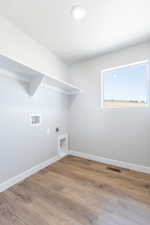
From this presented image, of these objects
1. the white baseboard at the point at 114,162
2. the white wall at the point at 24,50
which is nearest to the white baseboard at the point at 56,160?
the white baseboard at the point at 114,162

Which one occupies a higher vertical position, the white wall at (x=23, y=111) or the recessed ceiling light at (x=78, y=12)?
the recessed ceiling light at (x=78, y=12)

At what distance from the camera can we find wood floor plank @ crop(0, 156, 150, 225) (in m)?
1.30

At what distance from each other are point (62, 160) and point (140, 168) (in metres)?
1.83

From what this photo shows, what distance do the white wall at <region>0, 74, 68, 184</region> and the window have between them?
4.52ft

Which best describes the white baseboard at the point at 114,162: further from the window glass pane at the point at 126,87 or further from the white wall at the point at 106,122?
the window glass pane at the point at 126,87

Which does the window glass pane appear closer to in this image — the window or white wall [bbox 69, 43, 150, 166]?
the window

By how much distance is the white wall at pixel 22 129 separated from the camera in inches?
70.7

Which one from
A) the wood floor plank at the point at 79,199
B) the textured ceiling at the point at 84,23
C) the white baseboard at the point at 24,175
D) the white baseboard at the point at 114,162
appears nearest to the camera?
the wood floor plank at the point at 79,199

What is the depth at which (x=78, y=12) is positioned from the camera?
1.63 metres

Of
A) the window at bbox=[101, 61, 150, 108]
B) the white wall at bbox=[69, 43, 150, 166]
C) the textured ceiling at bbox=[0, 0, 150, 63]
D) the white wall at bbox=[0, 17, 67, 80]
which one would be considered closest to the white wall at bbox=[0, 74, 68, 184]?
the white wall at bbox=[0, 17, 67, 80]

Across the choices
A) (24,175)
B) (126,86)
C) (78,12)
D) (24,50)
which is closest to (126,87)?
(126,86)

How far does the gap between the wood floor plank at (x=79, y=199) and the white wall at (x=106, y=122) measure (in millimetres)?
A: 501

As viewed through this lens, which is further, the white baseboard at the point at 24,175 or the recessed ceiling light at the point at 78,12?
the white baseboard at the point at 24,175

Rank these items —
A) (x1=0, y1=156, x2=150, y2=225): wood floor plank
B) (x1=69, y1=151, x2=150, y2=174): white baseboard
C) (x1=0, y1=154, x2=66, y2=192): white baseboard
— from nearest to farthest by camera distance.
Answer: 1. (x1=0, y1=156, x2=150, y2=225): wood floor plank
2. (x1=0, y1=154, x2=66, y2=192): white baseboard
3. (x1=69, y1=151, x2=150, y2=174): white baseboard
